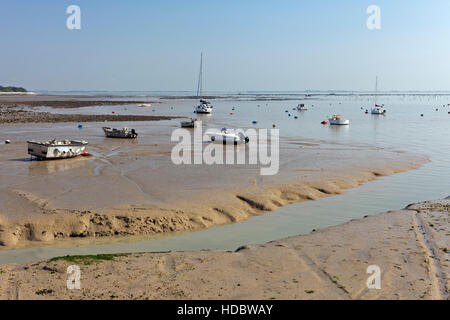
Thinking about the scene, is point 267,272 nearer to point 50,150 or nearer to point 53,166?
point 53,166

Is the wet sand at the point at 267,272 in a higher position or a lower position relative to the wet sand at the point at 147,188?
lower

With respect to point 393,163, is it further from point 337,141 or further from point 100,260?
point 100,260

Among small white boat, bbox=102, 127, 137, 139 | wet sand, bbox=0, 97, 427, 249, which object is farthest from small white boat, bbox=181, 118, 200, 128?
wet sand, bbox=0, 97, 427, 249

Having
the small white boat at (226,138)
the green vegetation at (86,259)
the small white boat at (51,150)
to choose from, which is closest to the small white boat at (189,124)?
the small white boat at (226,138)

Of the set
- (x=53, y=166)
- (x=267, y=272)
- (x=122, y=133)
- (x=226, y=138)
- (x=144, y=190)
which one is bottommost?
(x=267, y=272)

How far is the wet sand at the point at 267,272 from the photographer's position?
31.7 feet

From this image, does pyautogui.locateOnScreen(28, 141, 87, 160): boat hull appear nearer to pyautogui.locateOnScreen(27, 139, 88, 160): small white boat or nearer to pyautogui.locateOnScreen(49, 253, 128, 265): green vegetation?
pyautogui.locateOnScreen(27, 139, 88, 160): small white boat

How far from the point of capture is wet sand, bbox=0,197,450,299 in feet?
31.7

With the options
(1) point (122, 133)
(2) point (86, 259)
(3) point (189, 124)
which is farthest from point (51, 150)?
(3) point (189, 124)

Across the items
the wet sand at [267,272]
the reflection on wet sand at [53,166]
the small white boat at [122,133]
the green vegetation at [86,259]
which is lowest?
the wet sand at [267,272]

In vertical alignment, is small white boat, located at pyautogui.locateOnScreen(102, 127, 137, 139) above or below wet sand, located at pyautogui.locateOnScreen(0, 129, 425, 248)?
above

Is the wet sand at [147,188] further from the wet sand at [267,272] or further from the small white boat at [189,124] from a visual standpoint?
the small white boat at [189,124]

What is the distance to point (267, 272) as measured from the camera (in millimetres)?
10938
